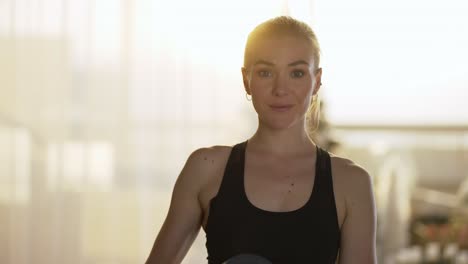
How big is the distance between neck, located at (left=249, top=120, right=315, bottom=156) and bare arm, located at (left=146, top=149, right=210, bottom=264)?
0.09 meters

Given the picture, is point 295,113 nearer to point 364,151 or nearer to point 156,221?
point 156,221

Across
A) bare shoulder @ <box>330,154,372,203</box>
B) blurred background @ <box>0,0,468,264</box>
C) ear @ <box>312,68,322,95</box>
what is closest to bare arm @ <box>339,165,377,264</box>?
bare shoulder @ <box>330,154,372,203</box>

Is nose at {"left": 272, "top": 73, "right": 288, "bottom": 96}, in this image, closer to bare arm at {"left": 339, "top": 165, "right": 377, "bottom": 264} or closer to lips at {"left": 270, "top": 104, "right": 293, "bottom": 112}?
lips at {"left": 270, "top": 104, "right": 293, "bottom": 112}

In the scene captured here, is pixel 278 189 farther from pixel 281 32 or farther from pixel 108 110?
pixel 108 110

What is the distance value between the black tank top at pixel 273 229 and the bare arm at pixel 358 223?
0.6 inches

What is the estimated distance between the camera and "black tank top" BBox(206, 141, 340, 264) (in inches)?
36.7

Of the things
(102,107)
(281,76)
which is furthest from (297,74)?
(102,107)

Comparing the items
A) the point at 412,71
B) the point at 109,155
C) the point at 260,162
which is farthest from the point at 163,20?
the point at 412,71

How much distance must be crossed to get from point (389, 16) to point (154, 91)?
457cm

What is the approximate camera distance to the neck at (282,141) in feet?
3.36

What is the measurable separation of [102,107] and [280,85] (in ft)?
6.37

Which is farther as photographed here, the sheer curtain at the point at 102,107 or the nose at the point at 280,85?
the sheer curtain at the point at 102,107

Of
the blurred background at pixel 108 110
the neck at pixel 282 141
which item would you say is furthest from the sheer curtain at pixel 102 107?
the neck at pixel 282 141

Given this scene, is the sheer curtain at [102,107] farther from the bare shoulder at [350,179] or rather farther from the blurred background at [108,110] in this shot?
the bare shoulder at [350,179]
